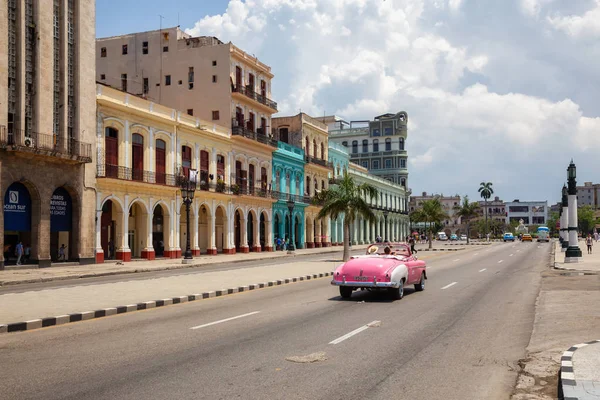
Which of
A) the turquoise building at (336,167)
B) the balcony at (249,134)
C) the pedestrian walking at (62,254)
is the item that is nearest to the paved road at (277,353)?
the pedestrian walking at (62,254)

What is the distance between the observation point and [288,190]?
59969 millimetres

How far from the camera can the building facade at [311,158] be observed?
62875 millimetres

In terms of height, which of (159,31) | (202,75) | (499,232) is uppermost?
(159,31)

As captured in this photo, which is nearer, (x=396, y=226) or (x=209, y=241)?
(x=209, y=241)

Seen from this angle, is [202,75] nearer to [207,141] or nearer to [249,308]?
[207,141]

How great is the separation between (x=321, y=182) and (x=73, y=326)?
Result: 57.7 metres

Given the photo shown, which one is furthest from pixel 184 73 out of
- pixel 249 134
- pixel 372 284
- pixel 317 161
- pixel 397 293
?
pixel 372 284

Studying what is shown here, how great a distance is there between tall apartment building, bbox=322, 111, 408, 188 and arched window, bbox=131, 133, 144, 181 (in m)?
72.3

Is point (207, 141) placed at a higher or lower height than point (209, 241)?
higher

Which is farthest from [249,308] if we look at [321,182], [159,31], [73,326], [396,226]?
[396,226]

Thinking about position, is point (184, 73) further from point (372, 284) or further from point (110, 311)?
point (110, 311)

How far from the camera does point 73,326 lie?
10789 millimetres

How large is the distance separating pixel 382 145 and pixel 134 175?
80772 millimetres

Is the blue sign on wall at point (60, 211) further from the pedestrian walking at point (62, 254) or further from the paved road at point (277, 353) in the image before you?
the paved road at point (277, 353)
